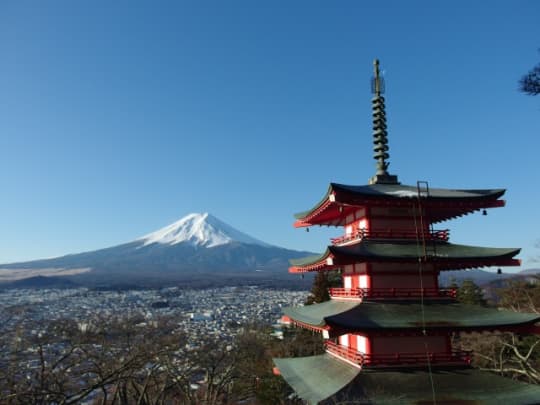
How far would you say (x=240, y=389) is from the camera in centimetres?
2817

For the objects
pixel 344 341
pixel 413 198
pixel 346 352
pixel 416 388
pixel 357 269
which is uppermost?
pixel 413 198

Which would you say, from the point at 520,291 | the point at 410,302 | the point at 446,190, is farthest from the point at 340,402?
the point at 520,291

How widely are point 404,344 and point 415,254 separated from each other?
9.01ft

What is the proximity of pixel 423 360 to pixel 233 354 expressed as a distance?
21.6 metres

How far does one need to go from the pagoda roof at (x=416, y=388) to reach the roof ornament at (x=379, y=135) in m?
6.65

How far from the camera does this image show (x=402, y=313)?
1242 cm

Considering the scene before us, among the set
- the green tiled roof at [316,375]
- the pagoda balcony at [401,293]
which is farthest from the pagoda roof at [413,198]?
the green tiled roof at [316,375]

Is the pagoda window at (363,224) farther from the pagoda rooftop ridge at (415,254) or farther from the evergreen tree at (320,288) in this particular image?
the evergreen tree at (320,288)

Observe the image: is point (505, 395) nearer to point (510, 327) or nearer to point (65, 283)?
point (510, 327)

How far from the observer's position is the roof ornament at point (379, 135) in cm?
1543

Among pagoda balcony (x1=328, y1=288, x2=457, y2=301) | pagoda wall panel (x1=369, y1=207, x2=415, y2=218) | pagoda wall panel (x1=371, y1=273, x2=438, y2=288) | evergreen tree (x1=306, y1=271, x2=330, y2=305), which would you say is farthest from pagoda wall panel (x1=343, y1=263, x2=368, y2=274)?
evergreen tree (x1=306, y1=271, x2=330, y2=305)

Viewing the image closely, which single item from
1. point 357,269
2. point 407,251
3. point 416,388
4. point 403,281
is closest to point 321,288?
point 357,269

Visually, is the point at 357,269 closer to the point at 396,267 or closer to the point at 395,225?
the point at 396,267

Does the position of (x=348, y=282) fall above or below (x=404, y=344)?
above
